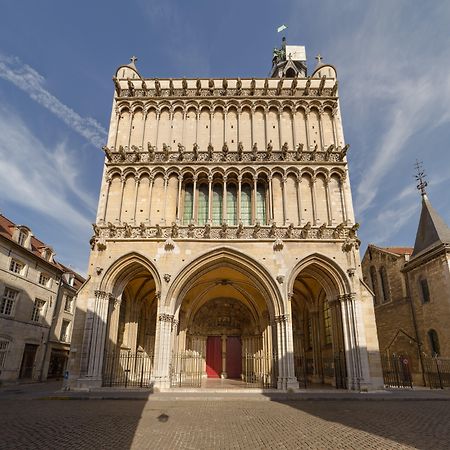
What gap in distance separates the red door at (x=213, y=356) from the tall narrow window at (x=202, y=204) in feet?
28.2

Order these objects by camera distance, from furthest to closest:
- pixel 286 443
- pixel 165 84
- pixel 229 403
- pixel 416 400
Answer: pixel 165 84, pixel 416 400, pixel 229 403, pixel 286 443

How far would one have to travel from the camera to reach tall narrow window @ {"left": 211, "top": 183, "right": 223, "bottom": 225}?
19511 millimetres

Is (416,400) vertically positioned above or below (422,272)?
below

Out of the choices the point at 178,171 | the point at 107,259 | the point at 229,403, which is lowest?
the point at 229,403

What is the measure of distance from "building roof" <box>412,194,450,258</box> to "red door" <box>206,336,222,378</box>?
53.0ft

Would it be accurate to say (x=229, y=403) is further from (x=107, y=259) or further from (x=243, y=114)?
(x=243, y=114)

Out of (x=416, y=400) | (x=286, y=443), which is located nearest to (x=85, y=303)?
(x=286, y=443)

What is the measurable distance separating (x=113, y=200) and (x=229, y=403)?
1282 cm

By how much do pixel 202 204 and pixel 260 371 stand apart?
10459 millimetres

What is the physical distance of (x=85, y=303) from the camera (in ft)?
53.7

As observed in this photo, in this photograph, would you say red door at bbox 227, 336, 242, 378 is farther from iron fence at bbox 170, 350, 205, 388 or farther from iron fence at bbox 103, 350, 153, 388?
iron fence at bbox 103, 350, 153, 388

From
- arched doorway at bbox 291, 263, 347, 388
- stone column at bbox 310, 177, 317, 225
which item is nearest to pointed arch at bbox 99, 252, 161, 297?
arched doorway at bbox 291, 263, 347, 388

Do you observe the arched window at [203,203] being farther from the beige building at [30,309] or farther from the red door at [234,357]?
the beige building at [30,309]

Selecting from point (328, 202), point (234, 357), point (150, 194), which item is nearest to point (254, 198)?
point (328, 202)
